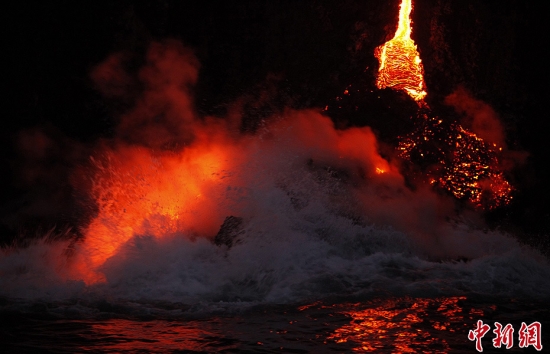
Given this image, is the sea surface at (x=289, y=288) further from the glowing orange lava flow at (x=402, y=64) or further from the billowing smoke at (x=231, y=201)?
the glowing orange lava flow at (x=402, y=64)

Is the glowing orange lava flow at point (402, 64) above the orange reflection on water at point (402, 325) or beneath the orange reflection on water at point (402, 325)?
above

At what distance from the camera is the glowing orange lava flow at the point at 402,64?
770 centimetres

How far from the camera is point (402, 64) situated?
7.72 meters

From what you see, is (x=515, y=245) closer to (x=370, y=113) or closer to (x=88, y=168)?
(x=370, y=113)

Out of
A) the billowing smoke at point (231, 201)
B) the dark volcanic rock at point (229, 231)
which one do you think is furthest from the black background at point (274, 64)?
the dark volcanic rock at point (229, 231)

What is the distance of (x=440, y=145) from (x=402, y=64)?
3.71ft

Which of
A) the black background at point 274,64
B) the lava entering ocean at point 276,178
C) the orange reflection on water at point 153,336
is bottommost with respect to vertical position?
the orange reflection on water at point 153,336

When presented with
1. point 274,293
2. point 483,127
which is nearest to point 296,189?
point 274,293

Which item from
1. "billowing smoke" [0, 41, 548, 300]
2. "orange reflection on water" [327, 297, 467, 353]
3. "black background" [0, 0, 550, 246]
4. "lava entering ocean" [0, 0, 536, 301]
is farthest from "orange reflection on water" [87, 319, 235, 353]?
"black background" [0, 0, 550, 246]

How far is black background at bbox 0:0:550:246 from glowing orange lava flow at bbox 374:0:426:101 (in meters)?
0.10

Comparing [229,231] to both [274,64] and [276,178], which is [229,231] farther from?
[274,64]

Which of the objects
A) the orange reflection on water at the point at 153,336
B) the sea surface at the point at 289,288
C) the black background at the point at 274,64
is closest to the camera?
the orange reflection on water at the point at 153,336

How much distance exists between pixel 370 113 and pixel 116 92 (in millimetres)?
3195

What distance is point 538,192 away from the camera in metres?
7.62
